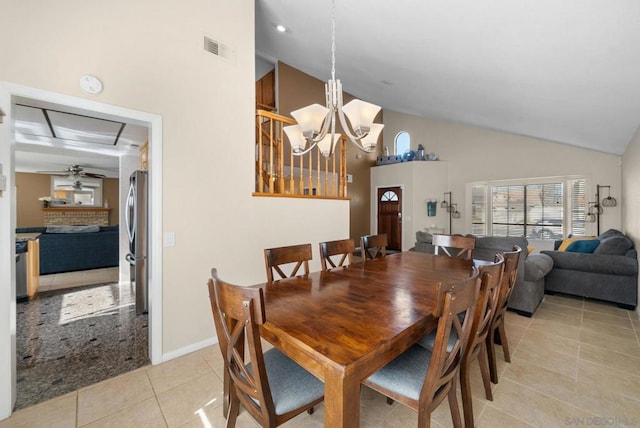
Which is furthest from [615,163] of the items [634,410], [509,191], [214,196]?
[214,196]

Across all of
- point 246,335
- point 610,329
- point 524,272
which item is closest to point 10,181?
point 246,335

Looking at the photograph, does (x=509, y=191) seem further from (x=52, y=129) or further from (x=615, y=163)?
(x=52, y=129)

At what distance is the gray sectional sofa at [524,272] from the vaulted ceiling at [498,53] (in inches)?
69.8

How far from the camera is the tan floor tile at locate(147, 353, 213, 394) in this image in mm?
2084

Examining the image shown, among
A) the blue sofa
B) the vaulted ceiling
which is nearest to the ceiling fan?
the blue sofa

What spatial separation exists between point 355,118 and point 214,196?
1.55m

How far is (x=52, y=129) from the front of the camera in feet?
12.3

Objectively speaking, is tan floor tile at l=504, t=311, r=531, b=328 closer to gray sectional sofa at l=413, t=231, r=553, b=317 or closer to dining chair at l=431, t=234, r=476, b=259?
gray sectional sofa at l=413, t=231, r=553, b=317

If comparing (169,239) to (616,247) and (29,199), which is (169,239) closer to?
(616,247)

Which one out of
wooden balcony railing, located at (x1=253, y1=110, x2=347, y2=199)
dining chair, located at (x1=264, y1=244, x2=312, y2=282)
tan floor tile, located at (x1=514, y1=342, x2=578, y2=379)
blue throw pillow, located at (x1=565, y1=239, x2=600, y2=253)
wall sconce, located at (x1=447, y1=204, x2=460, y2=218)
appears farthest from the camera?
wall sconce, located at (x1=447, y1=204, x2=460, y2=218)

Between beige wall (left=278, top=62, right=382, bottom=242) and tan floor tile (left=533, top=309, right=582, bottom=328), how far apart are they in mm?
4861

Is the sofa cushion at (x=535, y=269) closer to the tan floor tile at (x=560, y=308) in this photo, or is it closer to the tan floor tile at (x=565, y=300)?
the tan floor tile at (x=560, y=308)

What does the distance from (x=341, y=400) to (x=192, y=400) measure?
148cm

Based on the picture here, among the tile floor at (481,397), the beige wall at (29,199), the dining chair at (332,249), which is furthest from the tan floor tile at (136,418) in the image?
the beige wall at (29,199)
